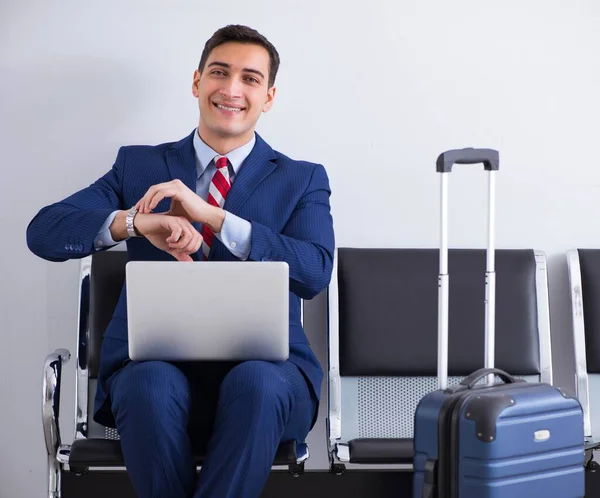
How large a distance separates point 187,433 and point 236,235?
18.2 inches

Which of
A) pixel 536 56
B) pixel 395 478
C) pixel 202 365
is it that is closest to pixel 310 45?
pixel 536 56

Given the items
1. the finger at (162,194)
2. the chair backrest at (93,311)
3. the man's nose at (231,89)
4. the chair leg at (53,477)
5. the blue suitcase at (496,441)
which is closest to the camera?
the blue suitcase at (496,441)

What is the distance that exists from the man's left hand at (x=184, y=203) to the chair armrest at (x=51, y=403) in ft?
1.52

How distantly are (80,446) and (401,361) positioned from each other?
887 millimetres

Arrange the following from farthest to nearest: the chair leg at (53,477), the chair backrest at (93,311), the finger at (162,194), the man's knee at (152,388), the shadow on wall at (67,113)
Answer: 1. the shadow on wall at (67,113)
2. the chair backrest at (93,311)
3. the chair leg at (53,477)
4. the finger at (162,194)
5. the man's knee at (152,388)

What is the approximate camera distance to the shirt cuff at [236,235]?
212 cm

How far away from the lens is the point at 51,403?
2.23m

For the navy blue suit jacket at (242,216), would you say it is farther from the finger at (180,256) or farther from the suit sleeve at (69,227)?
the finger at (180,256)

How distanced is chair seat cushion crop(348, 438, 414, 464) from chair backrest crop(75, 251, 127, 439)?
719 millimetres

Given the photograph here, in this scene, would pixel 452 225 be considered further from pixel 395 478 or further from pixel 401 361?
pixel 395 478

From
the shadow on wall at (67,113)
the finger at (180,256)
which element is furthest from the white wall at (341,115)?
the finger at (180,256)

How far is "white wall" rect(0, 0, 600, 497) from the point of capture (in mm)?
2742

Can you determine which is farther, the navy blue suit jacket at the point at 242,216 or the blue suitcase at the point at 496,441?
the navy blue suit jacket at the point at 242,216

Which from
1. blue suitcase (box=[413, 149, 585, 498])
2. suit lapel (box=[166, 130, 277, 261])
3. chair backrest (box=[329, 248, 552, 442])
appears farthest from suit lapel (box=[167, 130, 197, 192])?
blue suitcase (box=[413, 149, 585, 498])
